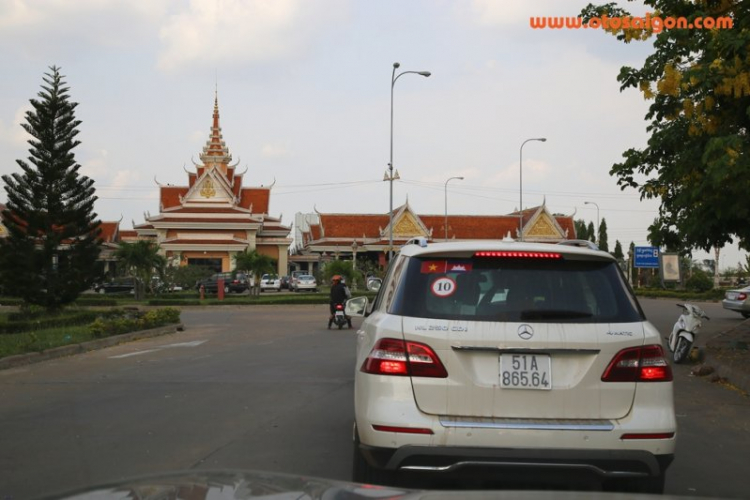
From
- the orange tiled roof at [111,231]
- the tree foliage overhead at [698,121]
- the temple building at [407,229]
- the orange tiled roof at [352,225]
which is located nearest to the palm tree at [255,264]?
the temple building at [407,229]

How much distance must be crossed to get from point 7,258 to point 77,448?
26.6 meters

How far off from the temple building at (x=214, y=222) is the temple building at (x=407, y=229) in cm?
394

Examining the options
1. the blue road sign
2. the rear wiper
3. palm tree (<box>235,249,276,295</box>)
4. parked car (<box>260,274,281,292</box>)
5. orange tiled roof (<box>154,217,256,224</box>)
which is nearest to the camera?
the rear wiper

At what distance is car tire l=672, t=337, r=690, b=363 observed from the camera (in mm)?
13812

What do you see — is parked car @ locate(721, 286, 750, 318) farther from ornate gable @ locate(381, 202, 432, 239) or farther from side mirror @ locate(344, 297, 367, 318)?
ornate gable @ locate(381, 202, 432, 239)

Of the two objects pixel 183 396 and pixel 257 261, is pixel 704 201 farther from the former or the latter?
pixel 257 261

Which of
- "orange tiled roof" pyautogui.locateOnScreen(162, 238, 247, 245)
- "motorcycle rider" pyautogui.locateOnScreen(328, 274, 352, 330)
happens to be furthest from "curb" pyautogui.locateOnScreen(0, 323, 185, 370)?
"orange tiled roof" pyautogui.locateOnScreen(162, 238, 247, 245)

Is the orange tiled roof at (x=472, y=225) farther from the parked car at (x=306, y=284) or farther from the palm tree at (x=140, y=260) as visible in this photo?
the palm tree at (x=140, y=260)

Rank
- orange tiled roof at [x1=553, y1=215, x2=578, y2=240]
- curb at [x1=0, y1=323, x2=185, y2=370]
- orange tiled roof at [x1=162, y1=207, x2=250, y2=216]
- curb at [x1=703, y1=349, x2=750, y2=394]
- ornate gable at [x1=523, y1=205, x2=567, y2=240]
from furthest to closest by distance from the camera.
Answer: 1. orange tiled roof at [x1=553, y1=215, x2=578, y2=240]
2. ornate gable at [x1=523, y1=205, x2=567, y2=240]
3. orange tiled roof at [x1=162, y1=207, x2=250, y2=216]
4. curb at [x1=0, y1=323, x2=185, y2=370]
5. curb at [x1=703, y1=349, x2=750, y2=394]

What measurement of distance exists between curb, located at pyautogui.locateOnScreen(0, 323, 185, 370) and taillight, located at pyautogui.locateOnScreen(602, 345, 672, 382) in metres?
11.4

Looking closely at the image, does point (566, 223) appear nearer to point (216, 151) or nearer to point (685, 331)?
point (216, 151)

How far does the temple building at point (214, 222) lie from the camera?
66688mm

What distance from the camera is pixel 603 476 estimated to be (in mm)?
4184

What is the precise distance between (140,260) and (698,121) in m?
35.0
